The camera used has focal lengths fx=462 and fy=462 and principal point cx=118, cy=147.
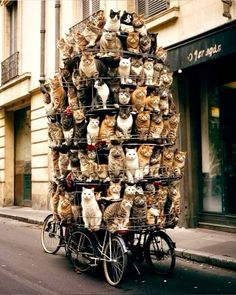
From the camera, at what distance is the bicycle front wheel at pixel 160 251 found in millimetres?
7016

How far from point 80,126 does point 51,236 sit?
104 inches

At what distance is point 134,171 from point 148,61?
1.83m

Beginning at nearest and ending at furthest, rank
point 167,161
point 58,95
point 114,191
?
point 114,191, point 167,161, point 58,95

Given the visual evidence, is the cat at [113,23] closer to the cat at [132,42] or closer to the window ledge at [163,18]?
the cat at [132,42]

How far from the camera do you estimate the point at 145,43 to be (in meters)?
7.37

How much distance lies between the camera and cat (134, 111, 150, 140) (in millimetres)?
6949

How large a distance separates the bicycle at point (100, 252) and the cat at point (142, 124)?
1.51m

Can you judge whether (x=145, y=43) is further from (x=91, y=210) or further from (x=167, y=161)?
(x=91, y=210)

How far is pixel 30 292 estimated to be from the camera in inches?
240

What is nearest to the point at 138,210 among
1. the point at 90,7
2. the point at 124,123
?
the point at 124,123

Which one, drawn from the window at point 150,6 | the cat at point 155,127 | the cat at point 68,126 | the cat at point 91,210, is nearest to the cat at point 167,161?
the cat at point 155,127

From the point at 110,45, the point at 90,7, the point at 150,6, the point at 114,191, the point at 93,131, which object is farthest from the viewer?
the point at 90,7

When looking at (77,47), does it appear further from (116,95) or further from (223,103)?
(223,103)

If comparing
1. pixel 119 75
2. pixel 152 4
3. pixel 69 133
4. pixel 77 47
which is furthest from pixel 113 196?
pixel 152 4
